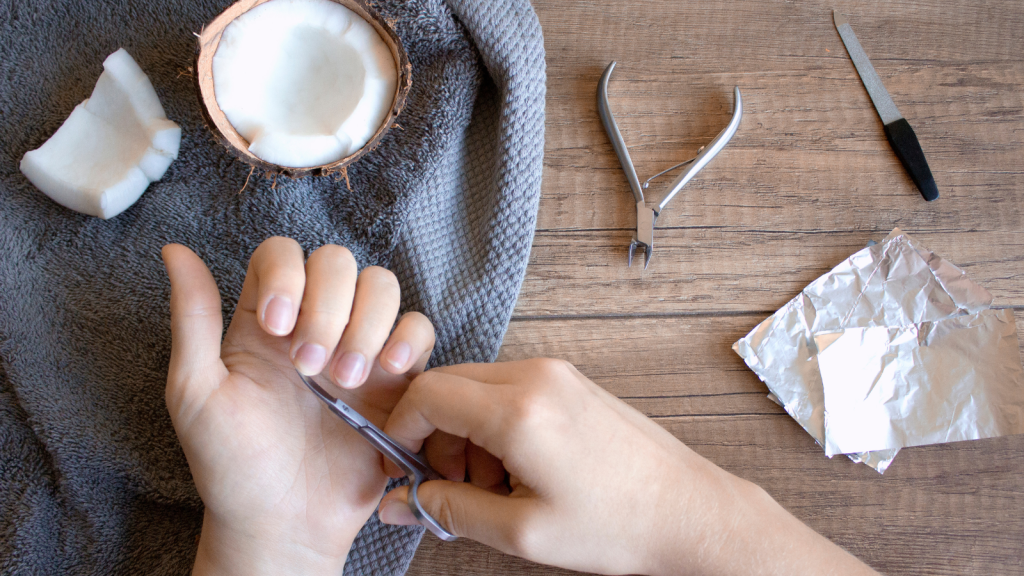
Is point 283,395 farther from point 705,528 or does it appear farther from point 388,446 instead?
point 705,528

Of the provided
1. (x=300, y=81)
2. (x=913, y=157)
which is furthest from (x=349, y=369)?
(x=913, y=157)

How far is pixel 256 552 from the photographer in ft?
1.60

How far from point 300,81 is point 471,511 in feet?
1.33

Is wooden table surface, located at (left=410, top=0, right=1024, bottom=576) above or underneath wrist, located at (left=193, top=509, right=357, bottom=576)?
above

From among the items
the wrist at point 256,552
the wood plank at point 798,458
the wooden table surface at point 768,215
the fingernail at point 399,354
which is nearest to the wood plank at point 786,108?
the wooden table surface at point 768,215

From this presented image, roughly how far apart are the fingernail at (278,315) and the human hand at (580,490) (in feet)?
0.33

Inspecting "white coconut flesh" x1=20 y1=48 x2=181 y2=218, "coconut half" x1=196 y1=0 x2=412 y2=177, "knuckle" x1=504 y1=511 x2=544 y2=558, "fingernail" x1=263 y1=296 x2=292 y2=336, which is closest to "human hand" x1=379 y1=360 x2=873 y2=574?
"knuckle" x1=504 y1=511 x2=544 y2=558

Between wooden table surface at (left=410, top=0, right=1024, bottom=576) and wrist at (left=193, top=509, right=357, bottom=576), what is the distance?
0.45 ft

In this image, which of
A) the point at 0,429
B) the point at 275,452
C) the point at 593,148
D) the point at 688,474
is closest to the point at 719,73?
the point at 593,148

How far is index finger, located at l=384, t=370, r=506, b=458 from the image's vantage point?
43cm

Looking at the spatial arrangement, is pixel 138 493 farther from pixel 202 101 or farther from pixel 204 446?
pixel 202 101

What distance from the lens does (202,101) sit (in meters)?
0.50

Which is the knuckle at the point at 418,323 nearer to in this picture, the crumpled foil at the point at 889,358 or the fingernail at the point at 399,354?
the fingernail at the point at 399,354

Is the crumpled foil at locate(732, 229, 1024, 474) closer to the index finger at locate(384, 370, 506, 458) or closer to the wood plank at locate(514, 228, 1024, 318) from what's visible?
the wood plank at locate(514, 228, 1024, 318)
